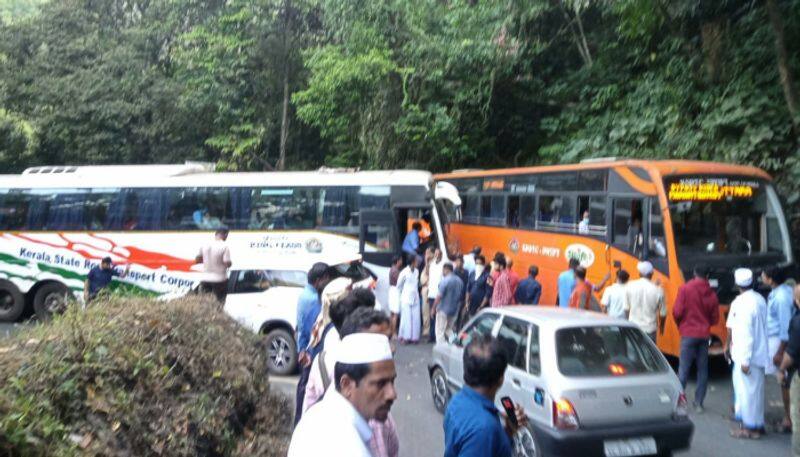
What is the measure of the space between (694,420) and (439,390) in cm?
324

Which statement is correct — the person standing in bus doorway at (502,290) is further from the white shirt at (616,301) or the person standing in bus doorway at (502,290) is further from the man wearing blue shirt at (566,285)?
the white shirt at (616,301)

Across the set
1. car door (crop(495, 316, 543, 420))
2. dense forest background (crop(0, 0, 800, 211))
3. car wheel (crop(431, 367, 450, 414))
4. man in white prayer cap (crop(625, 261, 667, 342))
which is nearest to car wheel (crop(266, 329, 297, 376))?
car wheel (crop(431, 367, 450, 414))

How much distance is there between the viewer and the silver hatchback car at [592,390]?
667cm

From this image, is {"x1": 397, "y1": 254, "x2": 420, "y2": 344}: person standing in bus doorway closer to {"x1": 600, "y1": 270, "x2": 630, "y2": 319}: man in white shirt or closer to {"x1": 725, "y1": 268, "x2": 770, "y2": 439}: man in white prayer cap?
{"x1": 600, "y1": 270, "x2": 630, "y2": 319}: man in white shirt

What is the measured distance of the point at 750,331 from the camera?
8375mm

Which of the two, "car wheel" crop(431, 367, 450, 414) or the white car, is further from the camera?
the white car

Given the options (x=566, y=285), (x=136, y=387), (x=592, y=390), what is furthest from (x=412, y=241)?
(x=136, y=387)

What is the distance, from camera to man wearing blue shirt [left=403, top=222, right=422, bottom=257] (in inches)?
667

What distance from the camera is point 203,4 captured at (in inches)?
1161

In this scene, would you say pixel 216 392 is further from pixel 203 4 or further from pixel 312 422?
pixel 203 4

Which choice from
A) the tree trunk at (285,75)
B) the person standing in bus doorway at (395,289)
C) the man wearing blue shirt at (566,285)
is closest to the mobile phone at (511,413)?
the man wearing blue shirt at (566,285)

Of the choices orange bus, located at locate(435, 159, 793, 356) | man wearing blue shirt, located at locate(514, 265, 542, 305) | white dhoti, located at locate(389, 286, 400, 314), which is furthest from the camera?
white dhoti, located at locate(389, 286, 400, 314)

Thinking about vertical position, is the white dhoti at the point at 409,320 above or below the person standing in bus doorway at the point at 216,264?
below

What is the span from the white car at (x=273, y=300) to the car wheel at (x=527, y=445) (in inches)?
172
